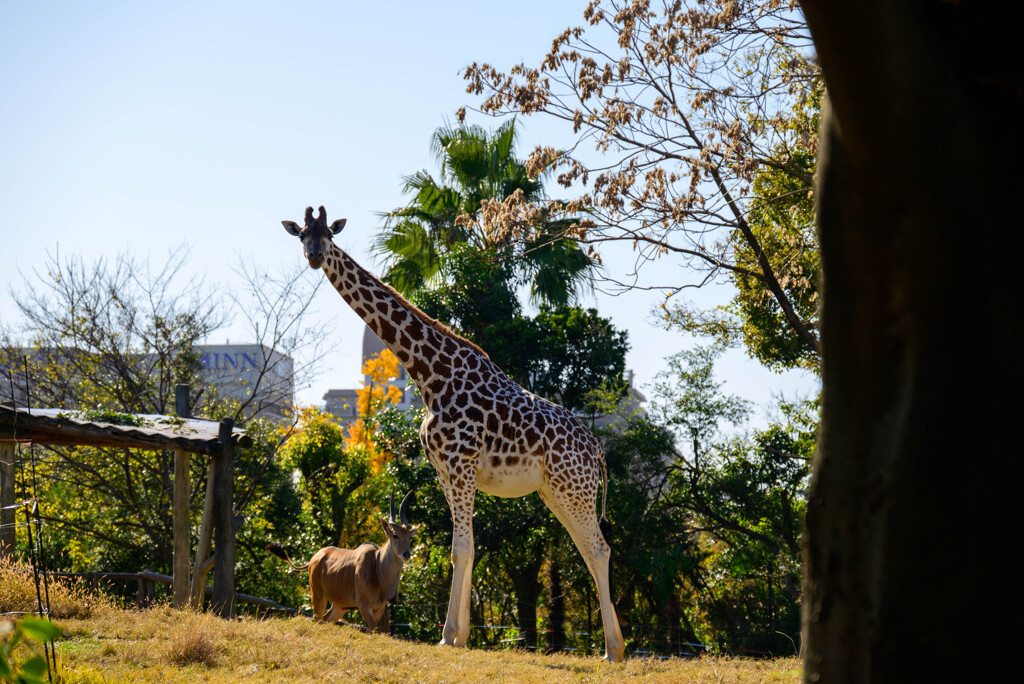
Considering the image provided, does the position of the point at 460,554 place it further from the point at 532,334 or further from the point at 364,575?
the point at 532,334

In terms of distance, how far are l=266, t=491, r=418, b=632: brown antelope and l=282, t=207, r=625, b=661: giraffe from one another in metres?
1.29

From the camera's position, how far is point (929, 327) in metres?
2.55

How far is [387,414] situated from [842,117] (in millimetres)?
13756

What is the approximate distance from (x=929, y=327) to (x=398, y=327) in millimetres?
7295

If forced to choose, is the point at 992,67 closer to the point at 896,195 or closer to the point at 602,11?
the point at 896,195

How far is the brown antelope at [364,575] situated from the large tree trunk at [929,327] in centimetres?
782

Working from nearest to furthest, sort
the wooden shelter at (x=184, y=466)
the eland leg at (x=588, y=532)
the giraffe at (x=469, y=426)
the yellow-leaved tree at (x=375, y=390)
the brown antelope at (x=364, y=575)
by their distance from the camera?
the giraffe at (x=469, y=426), the eland leg at (x=588, y=532), the wooden shelter at (x=184, y=466), the brown antelope at (x=364, y=575), the yellow-leaved tree at (x=375, y=390)

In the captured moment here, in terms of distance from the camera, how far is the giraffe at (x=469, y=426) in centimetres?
898

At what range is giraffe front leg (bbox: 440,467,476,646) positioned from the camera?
8.76 metres

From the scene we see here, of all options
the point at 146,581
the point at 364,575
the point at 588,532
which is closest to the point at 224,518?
the point at 364,575

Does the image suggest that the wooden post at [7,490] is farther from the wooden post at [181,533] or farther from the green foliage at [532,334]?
the green foliage at [532,334]

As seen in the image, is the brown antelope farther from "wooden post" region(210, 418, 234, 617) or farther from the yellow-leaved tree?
the yellow-leaved tree

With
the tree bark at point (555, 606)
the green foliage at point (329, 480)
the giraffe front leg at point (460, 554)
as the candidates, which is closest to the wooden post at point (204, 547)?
Result: the giraffe front leg at point (460, 554)

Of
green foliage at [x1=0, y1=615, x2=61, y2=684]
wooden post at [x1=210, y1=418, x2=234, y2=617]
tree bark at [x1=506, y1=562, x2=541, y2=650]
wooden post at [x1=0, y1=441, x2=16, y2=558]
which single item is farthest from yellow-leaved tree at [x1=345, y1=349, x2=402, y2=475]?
green foliage at [x1=0, y1=615, x2=61, y2=684]
